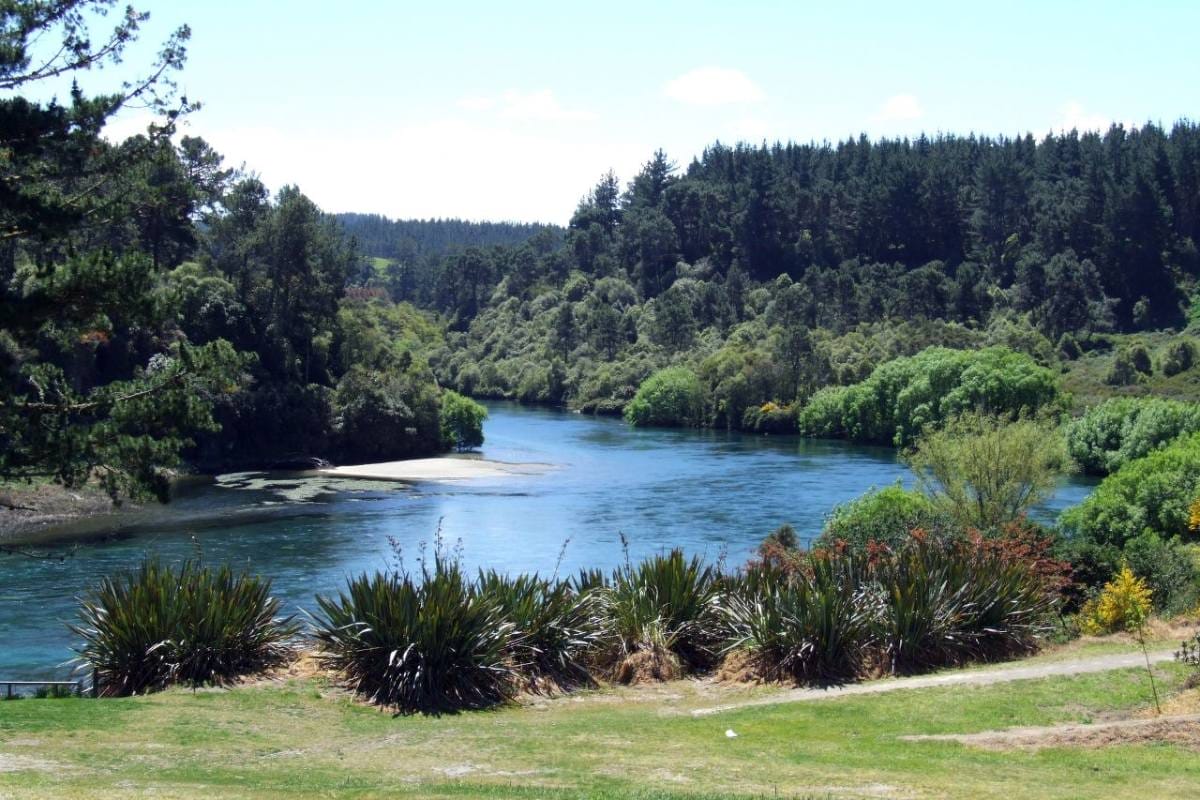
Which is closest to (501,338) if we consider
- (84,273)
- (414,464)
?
(414,464)

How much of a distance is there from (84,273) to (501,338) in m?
128

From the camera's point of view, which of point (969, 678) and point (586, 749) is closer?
point (586, 749)

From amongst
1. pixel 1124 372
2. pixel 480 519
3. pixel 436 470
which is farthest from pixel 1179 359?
pixel 480 519

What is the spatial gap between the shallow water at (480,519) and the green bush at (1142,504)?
10064mm

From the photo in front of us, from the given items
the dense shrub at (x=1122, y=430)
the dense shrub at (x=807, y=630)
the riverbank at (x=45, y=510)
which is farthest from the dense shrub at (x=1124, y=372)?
the dense shrub at (x=807, y=630)

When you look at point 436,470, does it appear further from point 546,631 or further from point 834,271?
point 834,271

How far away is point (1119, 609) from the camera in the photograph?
21.7m

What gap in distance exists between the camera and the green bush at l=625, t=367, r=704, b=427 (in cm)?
10288

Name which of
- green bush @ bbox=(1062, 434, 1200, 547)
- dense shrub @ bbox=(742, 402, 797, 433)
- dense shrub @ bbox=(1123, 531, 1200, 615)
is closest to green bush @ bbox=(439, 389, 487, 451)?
dense shrub @ bbox=(742, 402, 797, 433)

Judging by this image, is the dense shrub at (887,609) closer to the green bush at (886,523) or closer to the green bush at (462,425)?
the green bush at (886,523)

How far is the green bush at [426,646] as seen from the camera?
18453 mm

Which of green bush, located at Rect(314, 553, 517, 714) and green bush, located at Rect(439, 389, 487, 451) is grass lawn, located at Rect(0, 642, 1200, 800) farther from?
green bush, located at Rect(439, 389, 487, 451)

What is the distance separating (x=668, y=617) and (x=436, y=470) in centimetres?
5122

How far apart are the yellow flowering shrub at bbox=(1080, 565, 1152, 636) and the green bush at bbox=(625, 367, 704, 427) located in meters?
80.0
